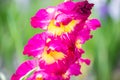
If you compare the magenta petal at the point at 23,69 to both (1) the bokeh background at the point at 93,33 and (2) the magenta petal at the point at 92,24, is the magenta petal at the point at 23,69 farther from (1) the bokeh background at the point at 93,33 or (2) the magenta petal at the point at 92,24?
(1) the bokeh background at the point at 93,33

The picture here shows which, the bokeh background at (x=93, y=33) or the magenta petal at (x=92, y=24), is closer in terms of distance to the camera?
the magenta petal at (x=92, y=24)

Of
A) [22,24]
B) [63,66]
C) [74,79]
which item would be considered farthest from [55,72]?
[22,24]

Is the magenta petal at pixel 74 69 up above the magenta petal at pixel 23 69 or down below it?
below

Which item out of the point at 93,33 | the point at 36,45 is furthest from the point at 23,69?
the point at 93,33

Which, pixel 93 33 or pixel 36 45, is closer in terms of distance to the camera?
pixel 36 45

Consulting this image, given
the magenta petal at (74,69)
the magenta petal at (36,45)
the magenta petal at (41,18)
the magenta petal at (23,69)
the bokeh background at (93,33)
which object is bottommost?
the bokeh background at (93,33)

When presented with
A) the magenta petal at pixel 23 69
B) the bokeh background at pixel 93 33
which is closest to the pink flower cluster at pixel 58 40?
the magenta petal at pixel 23 69

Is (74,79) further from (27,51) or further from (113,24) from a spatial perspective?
(27,51)

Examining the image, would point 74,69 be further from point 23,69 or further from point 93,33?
point 93,33
